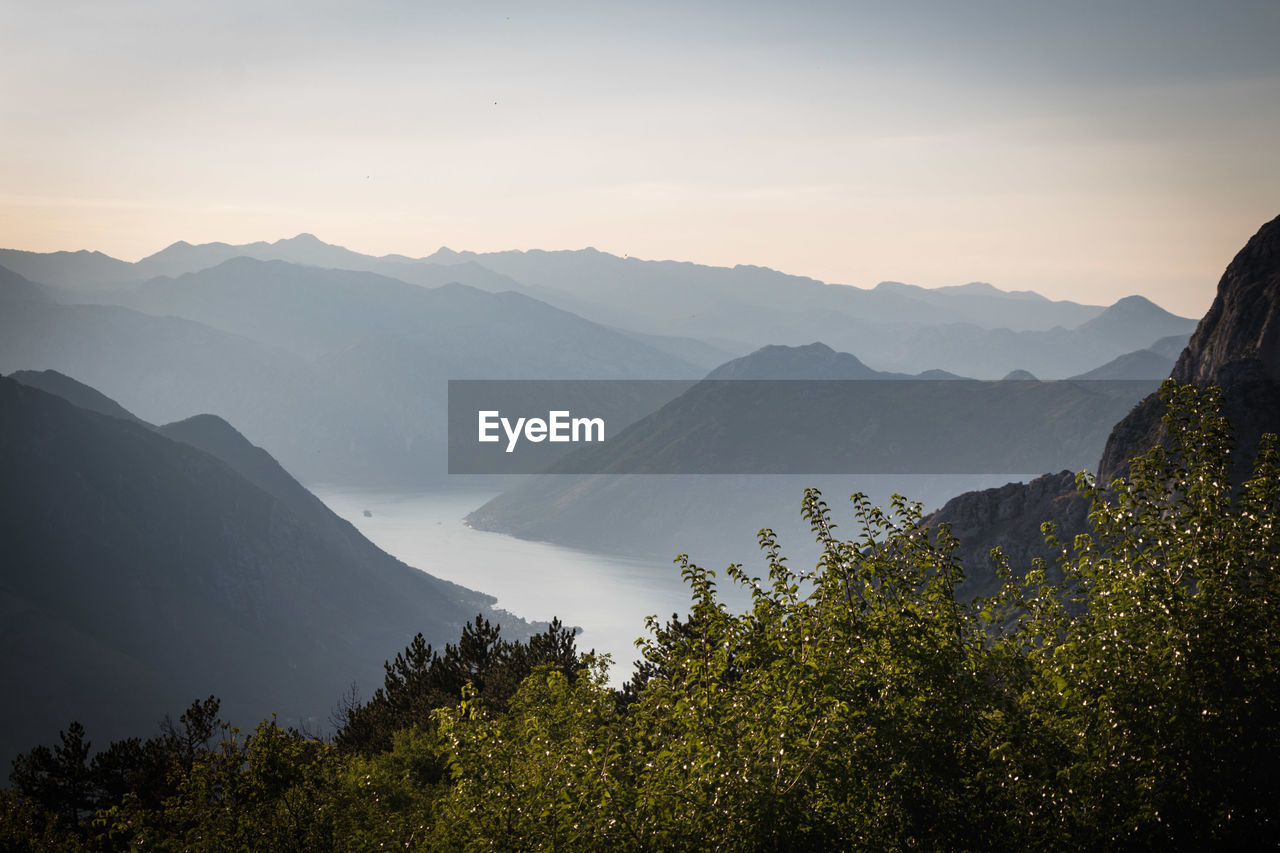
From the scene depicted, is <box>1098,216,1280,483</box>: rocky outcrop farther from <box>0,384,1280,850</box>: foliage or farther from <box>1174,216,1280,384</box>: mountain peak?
<box>0,384,1280,850</box>: foliage

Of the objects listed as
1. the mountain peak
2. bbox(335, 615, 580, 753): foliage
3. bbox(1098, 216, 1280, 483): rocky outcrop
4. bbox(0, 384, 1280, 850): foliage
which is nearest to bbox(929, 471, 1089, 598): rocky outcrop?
bbox(1098, 216, 1280, 483): rocky outcrop

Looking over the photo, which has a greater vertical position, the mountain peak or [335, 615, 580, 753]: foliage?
the mountain peak

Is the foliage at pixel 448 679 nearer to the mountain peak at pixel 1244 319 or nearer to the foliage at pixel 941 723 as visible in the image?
the foliage at pixel 941 723

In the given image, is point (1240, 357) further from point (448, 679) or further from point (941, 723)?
point (941, 723)

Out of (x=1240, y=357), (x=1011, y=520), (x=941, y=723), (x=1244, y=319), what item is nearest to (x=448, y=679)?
(x=941, y=723)

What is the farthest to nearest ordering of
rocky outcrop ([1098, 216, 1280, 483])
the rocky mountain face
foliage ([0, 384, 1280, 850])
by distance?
the rocky mountain face < rocky outcrop ([1098, 216, 1280, 483]) < foliage ([0, 384, 1280, 850])

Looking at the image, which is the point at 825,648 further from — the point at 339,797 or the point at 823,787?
the point at 339,797
